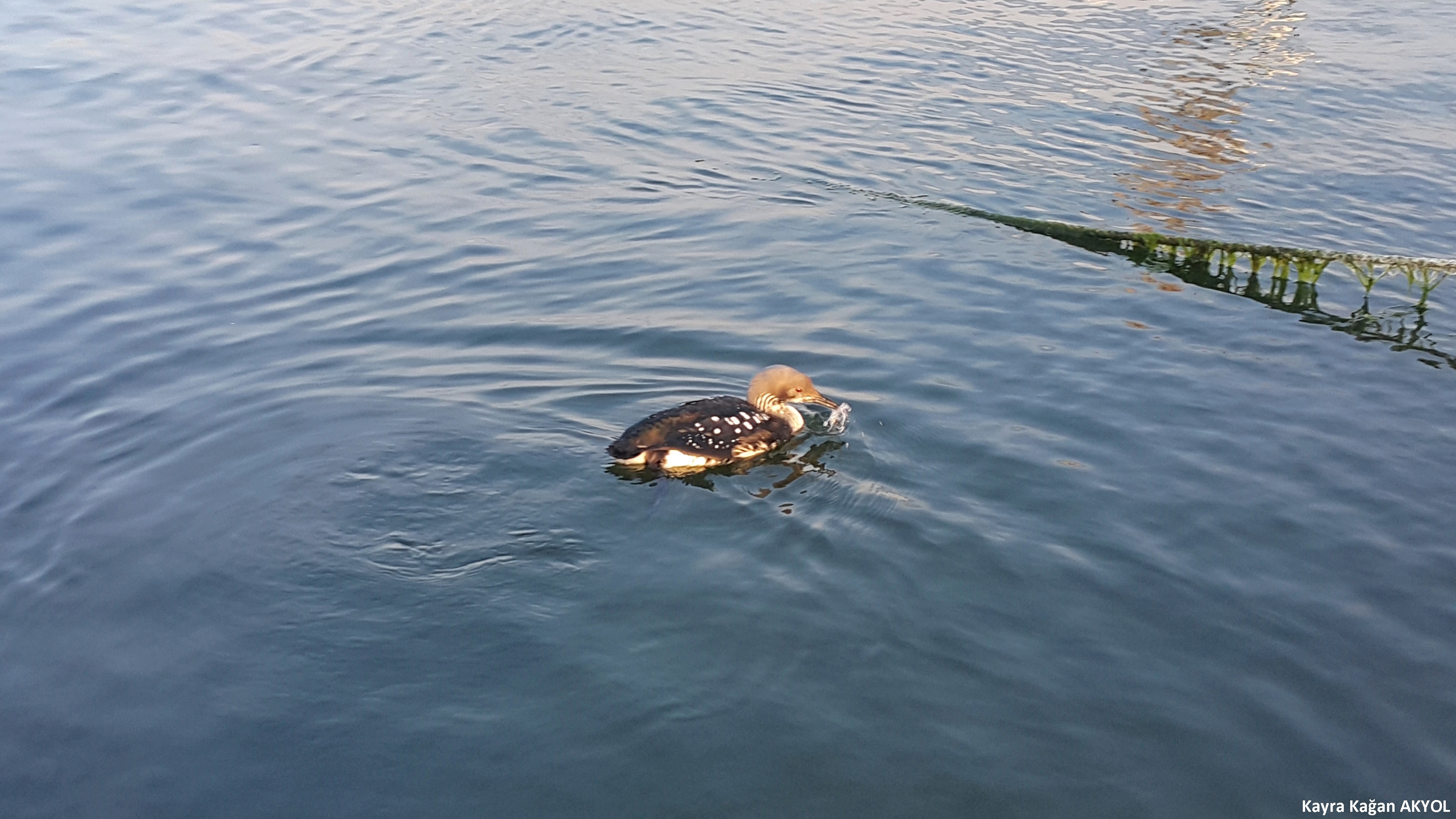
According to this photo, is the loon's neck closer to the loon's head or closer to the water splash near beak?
the loon's head

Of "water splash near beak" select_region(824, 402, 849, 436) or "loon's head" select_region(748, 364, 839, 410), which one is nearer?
"loon's head" select_region(748, 364, 839, 410)

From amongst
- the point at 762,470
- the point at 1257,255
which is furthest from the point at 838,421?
the point at 1257,255

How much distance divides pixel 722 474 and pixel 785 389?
0.95 meters

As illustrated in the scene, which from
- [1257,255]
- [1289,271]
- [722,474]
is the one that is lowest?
[722,474]

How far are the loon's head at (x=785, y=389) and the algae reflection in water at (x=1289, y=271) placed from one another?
17.6 ft

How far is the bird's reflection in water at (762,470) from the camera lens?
937cm

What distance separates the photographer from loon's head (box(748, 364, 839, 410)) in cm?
1012

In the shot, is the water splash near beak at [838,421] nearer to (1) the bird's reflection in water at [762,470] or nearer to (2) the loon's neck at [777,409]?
(1) the bird's reflection in water at [762,470]

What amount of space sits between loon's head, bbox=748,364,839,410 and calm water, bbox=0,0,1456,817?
1.37 feet

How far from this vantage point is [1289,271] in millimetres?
13188

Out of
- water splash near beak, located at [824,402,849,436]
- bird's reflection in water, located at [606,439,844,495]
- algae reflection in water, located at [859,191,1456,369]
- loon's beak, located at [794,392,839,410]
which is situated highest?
algae reflection in water, located at [859,191,1456,369]

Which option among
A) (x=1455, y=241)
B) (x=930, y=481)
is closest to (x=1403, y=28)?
(x=1455, y=241)

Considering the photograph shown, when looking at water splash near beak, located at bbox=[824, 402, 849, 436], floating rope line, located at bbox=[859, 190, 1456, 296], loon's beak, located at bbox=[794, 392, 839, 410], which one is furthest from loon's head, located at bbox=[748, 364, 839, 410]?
floating rope line, located at bbox=[859, 190, 1456, 296]

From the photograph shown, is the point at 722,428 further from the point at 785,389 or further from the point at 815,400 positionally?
the point at 815,400
